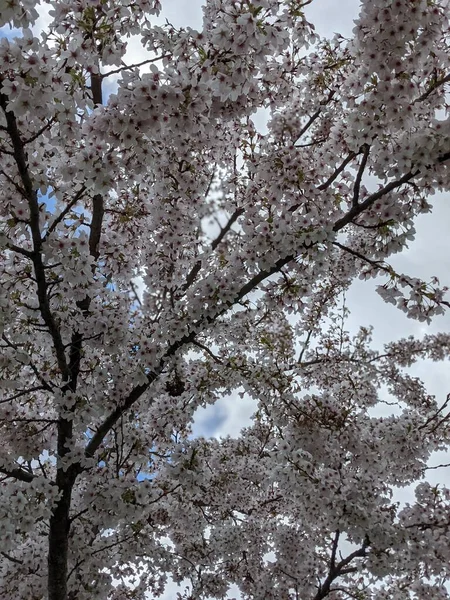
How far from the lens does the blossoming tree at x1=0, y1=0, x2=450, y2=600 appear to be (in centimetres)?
443

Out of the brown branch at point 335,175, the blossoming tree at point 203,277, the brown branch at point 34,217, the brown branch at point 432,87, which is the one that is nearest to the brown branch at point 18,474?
the blossoming tree at point 203,277

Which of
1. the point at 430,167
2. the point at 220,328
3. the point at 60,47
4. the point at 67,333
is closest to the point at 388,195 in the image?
the point at 430,167

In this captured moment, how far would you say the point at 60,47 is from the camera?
449 cm

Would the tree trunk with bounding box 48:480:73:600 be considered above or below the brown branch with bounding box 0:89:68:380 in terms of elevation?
below

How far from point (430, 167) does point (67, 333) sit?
494 centimetres

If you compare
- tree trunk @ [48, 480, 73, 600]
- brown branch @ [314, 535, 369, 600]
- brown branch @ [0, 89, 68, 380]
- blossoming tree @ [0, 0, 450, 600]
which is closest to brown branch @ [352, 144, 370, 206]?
blossoming tree @ [0, 0, 450, 600]

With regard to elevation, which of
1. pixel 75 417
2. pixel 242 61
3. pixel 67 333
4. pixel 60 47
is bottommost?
pixel 75 417

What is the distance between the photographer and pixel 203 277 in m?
7.34

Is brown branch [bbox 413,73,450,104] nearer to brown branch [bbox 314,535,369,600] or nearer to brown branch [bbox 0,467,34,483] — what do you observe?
brown branch [bbox 0,467,34,483]

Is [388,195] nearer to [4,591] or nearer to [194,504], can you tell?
[194,504]

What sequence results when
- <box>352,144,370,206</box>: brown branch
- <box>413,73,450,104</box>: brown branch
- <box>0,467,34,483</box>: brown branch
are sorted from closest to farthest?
<box>413,73,450,104</box>: brown branch → <box>352,144,370,206</box>: brown branch → <box>0,467,34,483</box>: brown branch

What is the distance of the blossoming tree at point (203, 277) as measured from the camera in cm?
443

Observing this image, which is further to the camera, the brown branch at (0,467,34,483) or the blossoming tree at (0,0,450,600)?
the brown branch at (0,467,34,483)

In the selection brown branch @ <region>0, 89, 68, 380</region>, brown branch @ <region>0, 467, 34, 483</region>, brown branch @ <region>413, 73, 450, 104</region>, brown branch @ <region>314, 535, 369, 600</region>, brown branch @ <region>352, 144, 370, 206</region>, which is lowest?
brown branch @ <region>314, 535, 369, 600</region>
